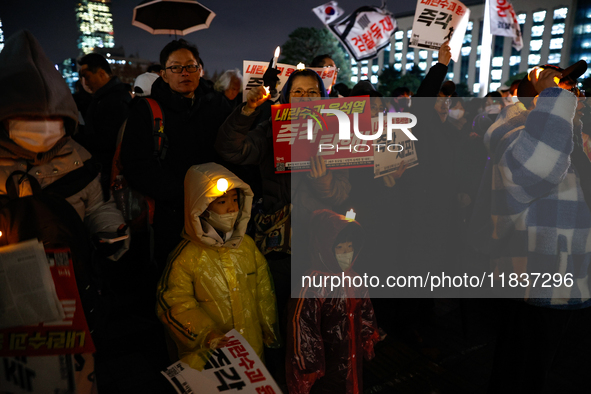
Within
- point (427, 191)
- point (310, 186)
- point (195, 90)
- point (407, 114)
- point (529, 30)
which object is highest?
point (529, 30)

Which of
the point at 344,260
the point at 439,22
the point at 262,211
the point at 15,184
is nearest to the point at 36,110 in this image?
the point at 15,184

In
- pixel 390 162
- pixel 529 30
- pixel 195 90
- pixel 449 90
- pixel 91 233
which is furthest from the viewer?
pixel 529 30

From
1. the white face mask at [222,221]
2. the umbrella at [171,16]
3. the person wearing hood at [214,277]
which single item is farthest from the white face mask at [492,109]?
the white face mask at [222,221]

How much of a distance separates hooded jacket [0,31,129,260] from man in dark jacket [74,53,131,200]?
1408mm

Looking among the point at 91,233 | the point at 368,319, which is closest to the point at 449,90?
the point at 368,319

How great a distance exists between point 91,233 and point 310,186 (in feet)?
4.46

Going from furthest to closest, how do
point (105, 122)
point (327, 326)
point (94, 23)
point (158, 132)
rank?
point (94, 23) < point (105, 122) < point (158, 132) < point (327, 326)

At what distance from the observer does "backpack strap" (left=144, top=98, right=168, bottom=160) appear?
2.52 m

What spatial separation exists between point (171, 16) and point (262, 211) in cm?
423

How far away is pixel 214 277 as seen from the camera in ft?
7.22

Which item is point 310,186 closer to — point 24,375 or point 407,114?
point 407,114

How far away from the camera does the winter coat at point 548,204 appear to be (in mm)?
1966

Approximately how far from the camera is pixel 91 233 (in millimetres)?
2031

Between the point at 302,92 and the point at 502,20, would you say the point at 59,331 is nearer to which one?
the point at 302,92
